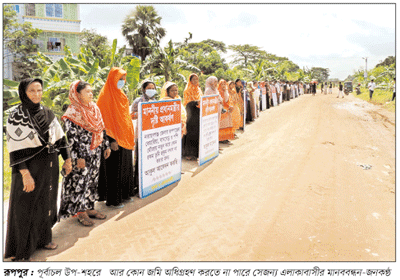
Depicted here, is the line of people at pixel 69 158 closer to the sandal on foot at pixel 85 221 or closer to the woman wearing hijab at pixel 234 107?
the sandal on foot at pixel 85 221

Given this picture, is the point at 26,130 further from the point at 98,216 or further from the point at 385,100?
the point at 385,100

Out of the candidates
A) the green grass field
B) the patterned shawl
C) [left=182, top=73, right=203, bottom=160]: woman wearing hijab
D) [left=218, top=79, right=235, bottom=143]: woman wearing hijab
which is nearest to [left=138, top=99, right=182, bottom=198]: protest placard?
the patterned shawl

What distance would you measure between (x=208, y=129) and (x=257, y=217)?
2.99 m

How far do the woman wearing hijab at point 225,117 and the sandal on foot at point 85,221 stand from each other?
503 centimetres

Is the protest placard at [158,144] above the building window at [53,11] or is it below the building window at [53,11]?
below

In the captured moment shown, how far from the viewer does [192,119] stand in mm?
6871

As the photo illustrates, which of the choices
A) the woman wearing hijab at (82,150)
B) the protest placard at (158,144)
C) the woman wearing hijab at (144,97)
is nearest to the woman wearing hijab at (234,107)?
the protest placard at (158,144)

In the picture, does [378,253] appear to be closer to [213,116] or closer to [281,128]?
[213,116]

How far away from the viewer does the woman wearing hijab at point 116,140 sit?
386 centimetres

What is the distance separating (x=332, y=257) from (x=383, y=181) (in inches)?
116

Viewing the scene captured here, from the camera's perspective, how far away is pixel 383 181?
523 cm

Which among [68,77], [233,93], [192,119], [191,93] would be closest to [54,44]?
[68,77]

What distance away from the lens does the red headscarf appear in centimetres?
338

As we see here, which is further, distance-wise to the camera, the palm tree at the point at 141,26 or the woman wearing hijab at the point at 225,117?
the palm tree at the point at 141,26
